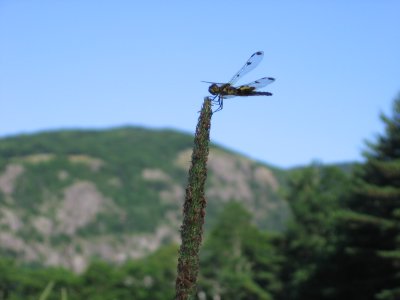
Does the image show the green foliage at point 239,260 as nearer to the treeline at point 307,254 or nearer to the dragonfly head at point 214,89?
the treeline at point 307,254

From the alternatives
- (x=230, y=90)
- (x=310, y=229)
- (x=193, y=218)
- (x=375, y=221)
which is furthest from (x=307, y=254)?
(x=193, y=218)

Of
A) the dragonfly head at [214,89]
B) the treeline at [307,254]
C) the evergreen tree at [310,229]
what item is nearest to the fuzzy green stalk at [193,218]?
the dragonfly head at [214,89]

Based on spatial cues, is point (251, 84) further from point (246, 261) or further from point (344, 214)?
point (246, 261)

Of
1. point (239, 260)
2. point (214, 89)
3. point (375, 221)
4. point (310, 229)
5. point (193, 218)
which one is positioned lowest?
point (193, 218)

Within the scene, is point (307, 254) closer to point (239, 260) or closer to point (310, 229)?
point (310, 229)

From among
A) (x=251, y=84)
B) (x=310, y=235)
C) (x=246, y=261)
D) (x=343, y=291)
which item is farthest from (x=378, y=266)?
(x=251, y=84)

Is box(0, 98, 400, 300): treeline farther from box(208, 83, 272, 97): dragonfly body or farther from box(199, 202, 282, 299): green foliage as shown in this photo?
box(208, 83, 272, 97): dragonfly body
